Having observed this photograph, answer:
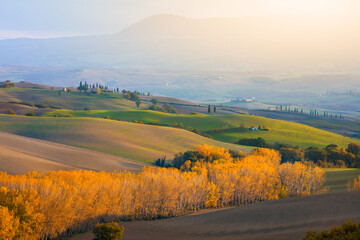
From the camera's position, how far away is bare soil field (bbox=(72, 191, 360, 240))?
26609 millimetres

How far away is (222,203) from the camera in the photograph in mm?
41562

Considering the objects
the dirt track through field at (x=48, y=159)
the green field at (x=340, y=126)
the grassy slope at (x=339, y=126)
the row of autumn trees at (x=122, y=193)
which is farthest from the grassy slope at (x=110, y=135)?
the grassy slope at (x=339, y=126)

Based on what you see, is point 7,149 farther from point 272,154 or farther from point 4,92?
point 4,92

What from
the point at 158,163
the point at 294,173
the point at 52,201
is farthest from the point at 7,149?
the point at 294,173

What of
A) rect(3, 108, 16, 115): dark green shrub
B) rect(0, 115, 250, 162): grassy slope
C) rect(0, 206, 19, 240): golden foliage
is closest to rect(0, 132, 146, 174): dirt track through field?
rect(0, 115, 250, 162): grassy slope

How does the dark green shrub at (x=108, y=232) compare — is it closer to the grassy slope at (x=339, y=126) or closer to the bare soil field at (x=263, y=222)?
the bare soil field at (x=263, y=222)

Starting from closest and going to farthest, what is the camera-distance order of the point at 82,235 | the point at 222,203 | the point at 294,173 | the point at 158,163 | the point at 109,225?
1. the point at 109,225
2. the point at 82,235
3. the point at 222,203
4. the point at 294,173
5. the point at 158,163

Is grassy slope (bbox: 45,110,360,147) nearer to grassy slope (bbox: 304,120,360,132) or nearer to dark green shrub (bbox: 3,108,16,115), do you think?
dark green shrub (bbox: 3,108,16,115)

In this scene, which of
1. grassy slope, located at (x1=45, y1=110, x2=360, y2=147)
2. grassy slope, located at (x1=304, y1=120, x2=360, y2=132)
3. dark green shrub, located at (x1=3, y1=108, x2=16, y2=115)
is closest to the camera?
grassy slope, located at (x1=45, y1=110, x2=360, y2=147)

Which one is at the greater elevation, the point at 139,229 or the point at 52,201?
the point at 52,201

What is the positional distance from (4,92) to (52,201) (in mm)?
146394

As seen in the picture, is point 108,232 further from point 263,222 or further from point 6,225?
point 263,222

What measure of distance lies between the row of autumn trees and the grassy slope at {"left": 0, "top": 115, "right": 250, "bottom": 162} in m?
19.3

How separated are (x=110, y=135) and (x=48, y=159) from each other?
25.1m
